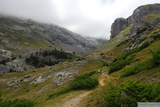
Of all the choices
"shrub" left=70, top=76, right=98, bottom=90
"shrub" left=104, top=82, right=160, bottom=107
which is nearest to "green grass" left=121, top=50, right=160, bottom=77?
"shrub" left=70, top=76, right=98, bottom=90

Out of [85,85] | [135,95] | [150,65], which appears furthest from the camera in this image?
[85,85]

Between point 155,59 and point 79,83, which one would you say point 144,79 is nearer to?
point 155,59

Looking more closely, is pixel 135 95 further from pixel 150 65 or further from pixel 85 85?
pixel 85 85

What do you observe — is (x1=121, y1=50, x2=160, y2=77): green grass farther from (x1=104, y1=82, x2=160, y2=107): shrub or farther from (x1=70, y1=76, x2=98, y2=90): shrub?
(x1=104, y1=82, x2=160, y2=107): shrub

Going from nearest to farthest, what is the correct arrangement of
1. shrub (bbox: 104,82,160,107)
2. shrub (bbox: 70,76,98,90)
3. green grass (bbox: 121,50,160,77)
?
shrub (bbox: 104,82,160,107)
green grass (bbox: 121,50,160,77)
shrub (bbox: 70,76,98,90)

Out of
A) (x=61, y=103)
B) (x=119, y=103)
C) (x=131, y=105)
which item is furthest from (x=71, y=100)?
(x=131, y=105)

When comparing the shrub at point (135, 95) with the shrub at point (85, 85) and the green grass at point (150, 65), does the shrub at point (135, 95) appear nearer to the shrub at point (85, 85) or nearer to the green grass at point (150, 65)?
the green grass at point (150, 65)

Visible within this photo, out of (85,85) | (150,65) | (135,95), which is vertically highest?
(150,65)

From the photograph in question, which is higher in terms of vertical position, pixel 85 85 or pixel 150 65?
pixel 150 65

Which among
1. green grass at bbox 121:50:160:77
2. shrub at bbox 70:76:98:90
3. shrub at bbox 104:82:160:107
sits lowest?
shrub at bbox 104:82:160:107

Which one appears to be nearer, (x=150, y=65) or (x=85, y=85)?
(x=150, y=65)

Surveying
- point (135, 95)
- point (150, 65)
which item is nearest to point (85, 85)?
point (150, 65)

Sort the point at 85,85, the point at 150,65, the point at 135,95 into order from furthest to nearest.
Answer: the point at 85,85 < the point at 150,65 < the point at 135,95

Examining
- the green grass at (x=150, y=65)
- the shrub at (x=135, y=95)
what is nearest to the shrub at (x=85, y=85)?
the green grass at (x=150, y=65)
